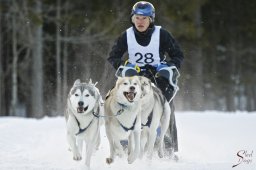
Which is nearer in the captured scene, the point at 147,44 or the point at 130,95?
the point at 130,95

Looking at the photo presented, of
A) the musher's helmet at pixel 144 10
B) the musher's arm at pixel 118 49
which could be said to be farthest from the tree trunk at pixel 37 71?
the musher's helmet at pixel 144 10

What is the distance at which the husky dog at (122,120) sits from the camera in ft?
24.7

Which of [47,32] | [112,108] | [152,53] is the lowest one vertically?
[112,108]

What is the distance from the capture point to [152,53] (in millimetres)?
8383

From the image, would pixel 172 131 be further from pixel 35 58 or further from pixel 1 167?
pixel 35 58

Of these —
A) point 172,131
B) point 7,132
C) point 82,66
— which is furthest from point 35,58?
point 172,131

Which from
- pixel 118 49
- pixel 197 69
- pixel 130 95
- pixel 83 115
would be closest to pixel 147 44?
pixel 118 49

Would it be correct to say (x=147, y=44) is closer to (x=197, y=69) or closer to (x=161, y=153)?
(x=161, y=153)

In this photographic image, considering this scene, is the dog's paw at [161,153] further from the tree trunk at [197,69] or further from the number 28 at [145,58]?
the tree trunk at [197,69]

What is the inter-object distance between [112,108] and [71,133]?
0.51 metres

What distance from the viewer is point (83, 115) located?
24.4 feet

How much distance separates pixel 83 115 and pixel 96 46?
17609 mm

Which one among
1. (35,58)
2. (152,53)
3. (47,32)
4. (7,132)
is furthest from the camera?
(47,32)

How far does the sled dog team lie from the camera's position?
734 cm
